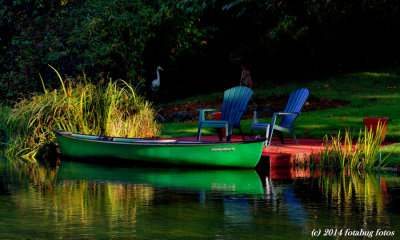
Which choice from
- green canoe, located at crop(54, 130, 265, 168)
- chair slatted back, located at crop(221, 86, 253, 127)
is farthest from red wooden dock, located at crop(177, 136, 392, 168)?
chair slatted back, located at crop(221, 86, 253, 127)

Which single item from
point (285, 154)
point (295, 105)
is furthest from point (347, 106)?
point (285, 154)

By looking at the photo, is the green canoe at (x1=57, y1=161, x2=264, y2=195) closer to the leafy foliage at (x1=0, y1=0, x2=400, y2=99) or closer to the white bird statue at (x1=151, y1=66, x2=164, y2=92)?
the leafy foliage at (x1=0, y1=0, x2=400, y2=99)

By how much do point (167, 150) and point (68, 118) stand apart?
3341 millimetres

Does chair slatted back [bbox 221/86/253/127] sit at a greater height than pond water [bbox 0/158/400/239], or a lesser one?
greater

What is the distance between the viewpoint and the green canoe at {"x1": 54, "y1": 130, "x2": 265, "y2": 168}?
43.1 feet

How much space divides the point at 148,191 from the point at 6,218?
8.83ft

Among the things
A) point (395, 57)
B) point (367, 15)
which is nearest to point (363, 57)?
point (395, 57)

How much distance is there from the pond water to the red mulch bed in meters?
9.00

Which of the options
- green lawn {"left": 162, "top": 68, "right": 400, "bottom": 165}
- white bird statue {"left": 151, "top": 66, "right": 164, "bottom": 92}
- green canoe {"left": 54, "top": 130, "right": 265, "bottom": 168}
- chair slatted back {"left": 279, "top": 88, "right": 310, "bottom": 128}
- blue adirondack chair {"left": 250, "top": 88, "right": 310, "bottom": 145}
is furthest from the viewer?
white bird statue {"left": 151, "top": 66, "right": 164, "bottom": 92}

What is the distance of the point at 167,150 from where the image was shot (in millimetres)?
13836

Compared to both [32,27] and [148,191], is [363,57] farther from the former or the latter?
[148,191]

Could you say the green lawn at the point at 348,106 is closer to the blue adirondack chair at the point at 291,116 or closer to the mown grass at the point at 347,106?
the mown grass at the point at 347,106

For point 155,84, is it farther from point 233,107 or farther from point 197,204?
point 197,204

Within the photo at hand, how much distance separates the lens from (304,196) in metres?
10.0
